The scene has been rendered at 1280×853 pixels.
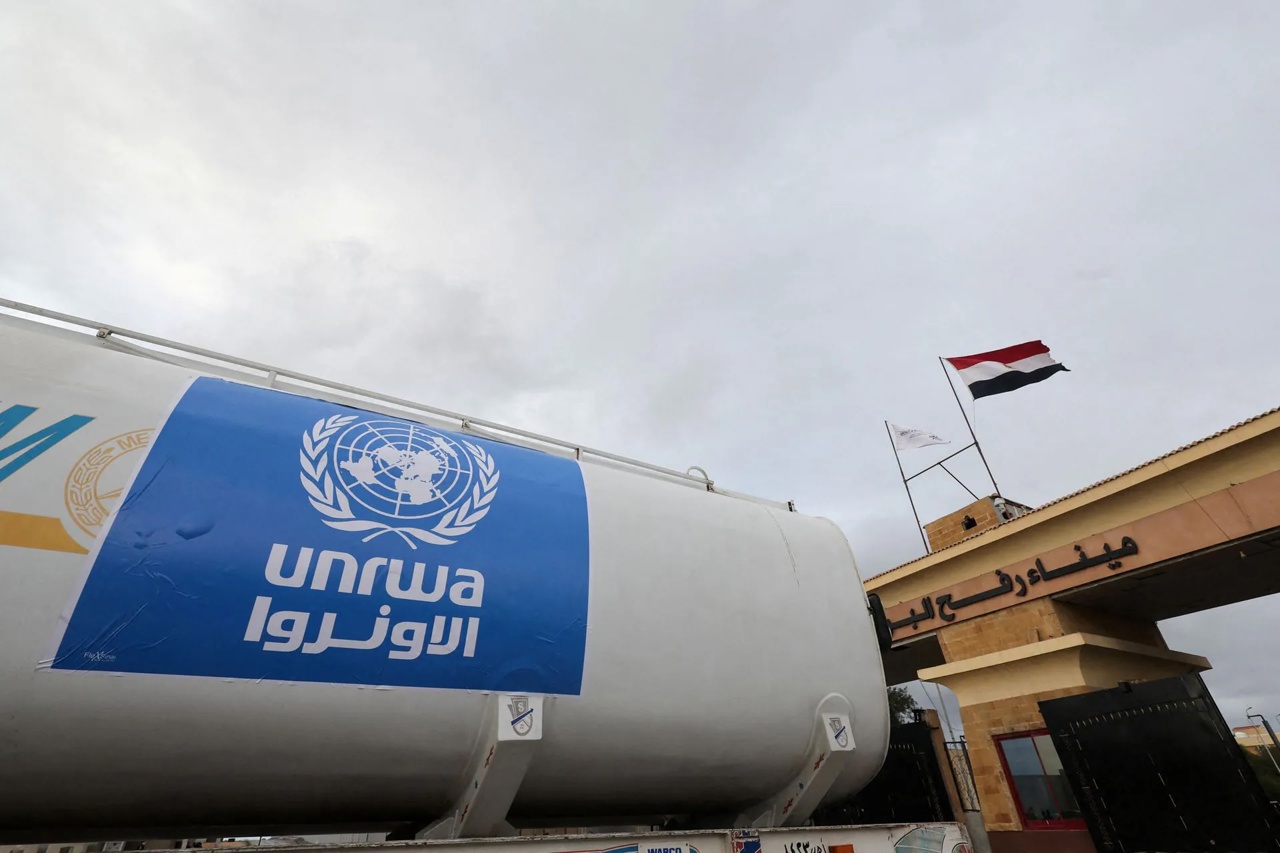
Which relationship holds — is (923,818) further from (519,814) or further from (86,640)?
(86,640)

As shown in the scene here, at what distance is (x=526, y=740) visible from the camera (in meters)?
2.84

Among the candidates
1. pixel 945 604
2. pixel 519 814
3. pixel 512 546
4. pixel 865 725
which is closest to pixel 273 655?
pixel 512 546

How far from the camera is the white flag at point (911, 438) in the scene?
15.0 m

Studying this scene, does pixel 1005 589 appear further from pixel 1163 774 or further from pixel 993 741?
pixel 1163 774

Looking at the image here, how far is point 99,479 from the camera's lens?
2.53 m

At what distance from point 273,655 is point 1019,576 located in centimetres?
1191

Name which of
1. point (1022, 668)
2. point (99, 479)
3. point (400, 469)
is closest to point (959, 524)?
point (1022, 668)

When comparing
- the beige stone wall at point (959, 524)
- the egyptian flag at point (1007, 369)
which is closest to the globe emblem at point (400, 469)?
the beige stone wall at point (959, 524)

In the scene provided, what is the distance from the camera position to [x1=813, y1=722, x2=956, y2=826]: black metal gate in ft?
16.4

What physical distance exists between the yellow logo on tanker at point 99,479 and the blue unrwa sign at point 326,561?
A: 6 centimetres

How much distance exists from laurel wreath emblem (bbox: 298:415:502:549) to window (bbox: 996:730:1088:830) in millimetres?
10325

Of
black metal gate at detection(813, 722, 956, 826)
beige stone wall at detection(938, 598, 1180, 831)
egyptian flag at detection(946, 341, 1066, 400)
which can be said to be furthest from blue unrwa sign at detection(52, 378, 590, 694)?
egyptian flag at detection(946, 341, 1066, 400)

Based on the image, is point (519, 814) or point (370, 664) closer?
point (370, 664)

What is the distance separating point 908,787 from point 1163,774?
3679mm
